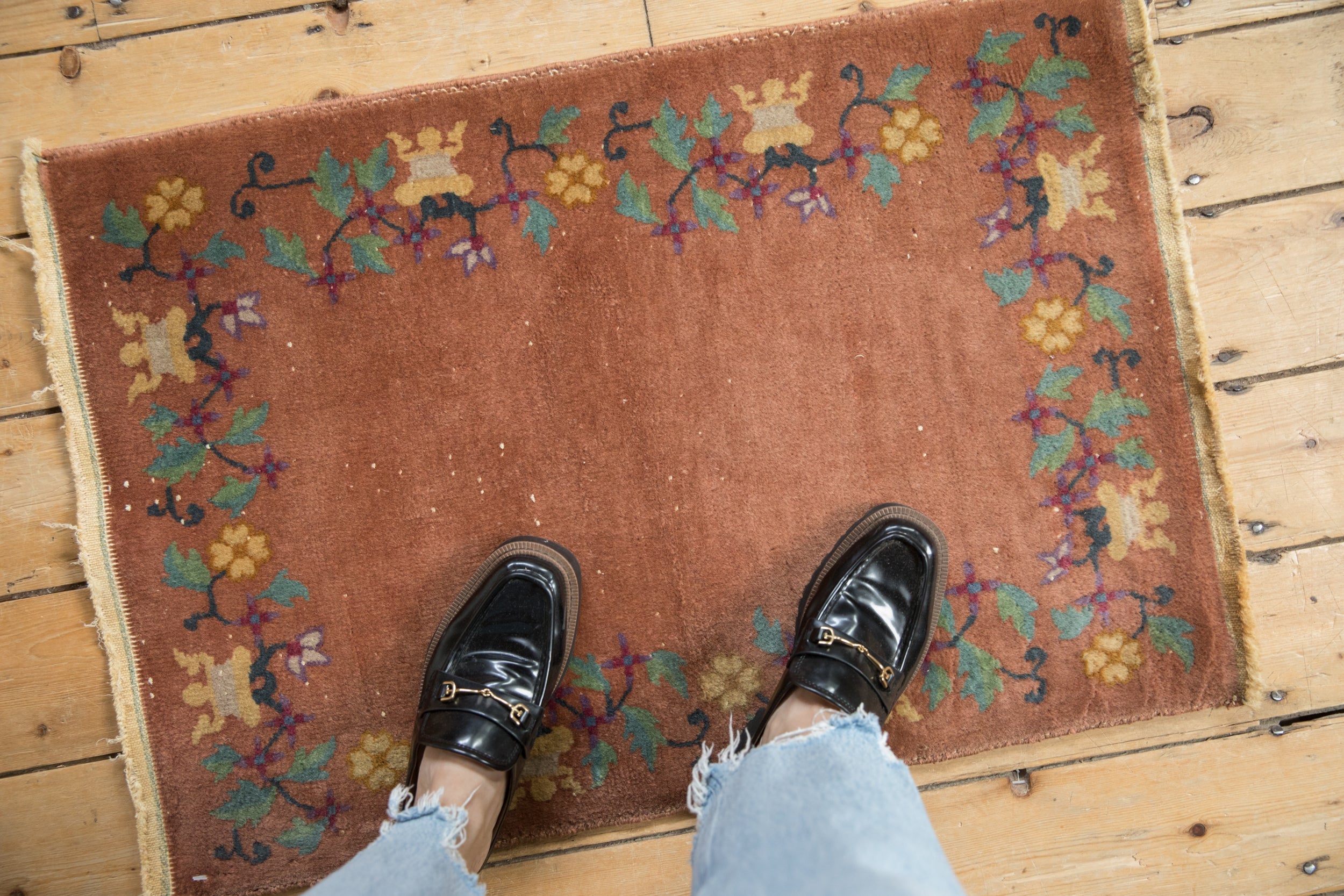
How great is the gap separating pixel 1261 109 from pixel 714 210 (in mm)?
634

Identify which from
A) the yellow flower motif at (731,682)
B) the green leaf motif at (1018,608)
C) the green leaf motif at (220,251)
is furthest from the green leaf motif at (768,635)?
the green leaf motif at (220,251)

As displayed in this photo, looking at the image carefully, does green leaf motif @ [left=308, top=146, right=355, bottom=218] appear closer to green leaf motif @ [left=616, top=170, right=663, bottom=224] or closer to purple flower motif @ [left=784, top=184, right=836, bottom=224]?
green leaf motif @ [left=616, top=170, right=663, bottom=224]

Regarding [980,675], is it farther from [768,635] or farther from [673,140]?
[673,140]

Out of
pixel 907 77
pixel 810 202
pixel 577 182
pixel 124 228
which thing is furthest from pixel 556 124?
pixel 124 228

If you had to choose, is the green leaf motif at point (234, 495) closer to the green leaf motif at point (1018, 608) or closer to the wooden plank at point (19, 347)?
the wooden plank at point (19, 347)

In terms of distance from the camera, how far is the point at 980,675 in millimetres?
833

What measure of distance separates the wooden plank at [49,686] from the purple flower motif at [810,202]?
3.03 feet

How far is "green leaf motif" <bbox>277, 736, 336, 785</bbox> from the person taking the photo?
0.83 m

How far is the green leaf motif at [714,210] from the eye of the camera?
84cm

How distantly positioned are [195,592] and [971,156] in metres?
1.00

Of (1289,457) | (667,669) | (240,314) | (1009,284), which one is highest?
(240,314)

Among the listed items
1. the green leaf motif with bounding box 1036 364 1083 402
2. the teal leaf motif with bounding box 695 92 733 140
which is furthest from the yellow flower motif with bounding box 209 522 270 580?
the green leaf motif with bounding box 1036 364 1083 402

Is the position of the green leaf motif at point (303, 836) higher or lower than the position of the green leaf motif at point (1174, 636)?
lower

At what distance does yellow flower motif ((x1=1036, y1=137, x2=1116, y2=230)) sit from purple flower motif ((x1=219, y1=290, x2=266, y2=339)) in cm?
89
